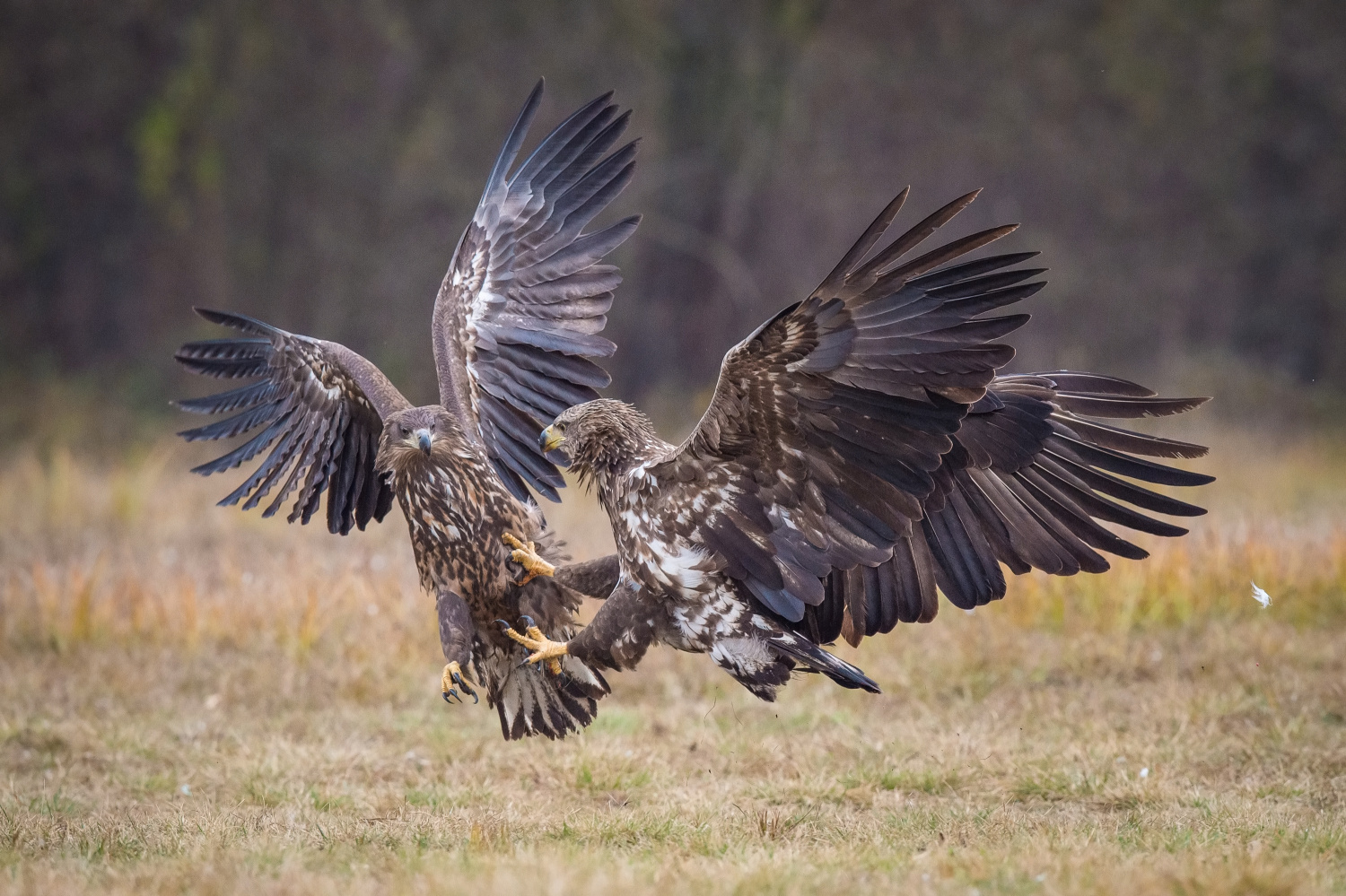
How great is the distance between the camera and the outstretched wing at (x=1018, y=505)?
15.7 feet

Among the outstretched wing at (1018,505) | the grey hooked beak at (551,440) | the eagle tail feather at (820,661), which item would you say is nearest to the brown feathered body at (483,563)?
the grey hooked beak at (551,440)

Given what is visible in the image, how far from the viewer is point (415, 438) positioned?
15.5 feet

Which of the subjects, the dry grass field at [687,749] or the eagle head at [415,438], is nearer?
the dry grass field at [687,749]

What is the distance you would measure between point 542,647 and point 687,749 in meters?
1.27

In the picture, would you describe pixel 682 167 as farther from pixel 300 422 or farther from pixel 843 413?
pixel 843 413

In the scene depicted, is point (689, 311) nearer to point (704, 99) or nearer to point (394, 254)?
point (704, 99)

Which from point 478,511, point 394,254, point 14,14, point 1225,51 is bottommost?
point 478,511

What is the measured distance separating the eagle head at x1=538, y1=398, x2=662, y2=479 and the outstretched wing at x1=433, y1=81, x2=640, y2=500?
0.77 meters

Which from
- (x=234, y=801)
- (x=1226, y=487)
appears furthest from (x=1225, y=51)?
(x=234, y=801)

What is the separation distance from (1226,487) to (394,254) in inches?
439

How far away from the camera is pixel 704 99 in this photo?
667 inches

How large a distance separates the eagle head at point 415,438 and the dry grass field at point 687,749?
4.16ft

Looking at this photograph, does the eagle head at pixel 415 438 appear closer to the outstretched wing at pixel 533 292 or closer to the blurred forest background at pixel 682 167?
the outstretched wing at pixel 533 292

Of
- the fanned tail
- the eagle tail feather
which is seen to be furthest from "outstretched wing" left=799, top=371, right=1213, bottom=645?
the fanned tail
